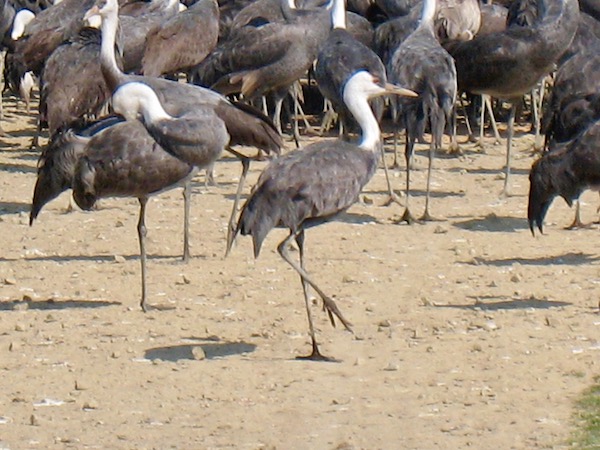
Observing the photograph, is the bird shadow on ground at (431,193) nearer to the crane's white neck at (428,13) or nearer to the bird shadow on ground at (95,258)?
the crane's white neck at (428,13)

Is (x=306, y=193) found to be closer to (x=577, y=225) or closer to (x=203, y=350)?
(x=203, y=350)

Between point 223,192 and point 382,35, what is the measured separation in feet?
10.8

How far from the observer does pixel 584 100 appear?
516 inches

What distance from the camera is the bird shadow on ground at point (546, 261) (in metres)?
12.0

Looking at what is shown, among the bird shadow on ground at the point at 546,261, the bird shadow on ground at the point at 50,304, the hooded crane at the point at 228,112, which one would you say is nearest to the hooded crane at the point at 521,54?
the bird shadow on ground at the point at 546,261

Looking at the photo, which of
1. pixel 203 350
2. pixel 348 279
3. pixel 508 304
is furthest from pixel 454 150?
pixel 203 350

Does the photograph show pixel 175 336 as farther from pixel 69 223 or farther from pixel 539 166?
pixel 69 223

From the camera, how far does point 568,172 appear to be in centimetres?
1080

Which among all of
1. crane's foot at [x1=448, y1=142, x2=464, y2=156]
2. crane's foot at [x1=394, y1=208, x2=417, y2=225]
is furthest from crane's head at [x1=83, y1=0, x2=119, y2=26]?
crane's foot at [x1=448, y1=142, x2=464, y2=156]

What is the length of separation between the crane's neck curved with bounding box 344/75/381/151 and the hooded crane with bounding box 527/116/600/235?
120cm

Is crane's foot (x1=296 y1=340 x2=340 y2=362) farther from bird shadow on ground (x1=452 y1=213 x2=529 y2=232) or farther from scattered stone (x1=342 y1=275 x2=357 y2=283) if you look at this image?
bird shadow on ground (x1=452 y1=213 x2=529 y2=232)

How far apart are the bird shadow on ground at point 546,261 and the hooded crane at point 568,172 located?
40.2 inches

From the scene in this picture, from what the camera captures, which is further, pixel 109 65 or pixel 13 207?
pixel 13 207

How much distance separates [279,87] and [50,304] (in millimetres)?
6148
